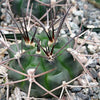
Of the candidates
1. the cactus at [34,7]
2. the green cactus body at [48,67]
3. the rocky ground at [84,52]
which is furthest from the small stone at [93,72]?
the cactus at [34,7]

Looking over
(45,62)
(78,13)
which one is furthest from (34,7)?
(45,62)

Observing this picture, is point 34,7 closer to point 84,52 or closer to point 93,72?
point 84,52

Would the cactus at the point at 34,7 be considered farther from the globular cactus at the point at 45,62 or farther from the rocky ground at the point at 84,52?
the globular cactus at the point at 45,62

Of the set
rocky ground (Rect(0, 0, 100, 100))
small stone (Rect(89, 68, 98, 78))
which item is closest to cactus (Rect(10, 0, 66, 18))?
rocky ground (Rect(0, 0, 100, 100))

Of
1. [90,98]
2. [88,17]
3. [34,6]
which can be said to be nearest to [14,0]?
[34,6]

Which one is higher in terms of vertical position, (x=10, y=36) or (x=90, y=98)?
(x=10, y=36)

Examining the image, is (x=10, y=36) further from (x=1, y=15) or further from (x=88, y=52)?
(x=88, y=52)

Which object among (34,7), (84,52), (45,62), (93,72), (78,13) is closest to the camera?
(45,62)

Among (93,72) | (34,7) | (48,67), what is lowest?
(93,72)

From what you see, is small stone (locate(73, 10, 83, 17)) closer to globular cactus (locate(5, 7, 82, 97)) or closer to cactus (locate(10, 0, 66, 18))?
cactus (locate(10, 0, 66, 18))
